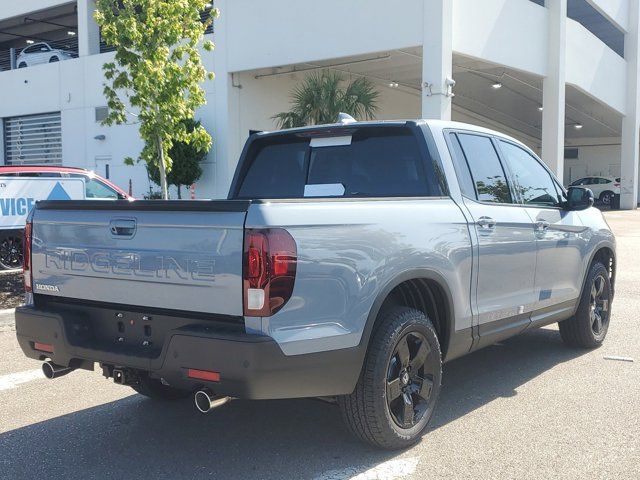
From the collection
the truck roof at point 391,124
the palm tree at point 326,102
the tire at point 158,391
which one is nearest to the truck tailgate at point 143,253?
the tire at point 158,391

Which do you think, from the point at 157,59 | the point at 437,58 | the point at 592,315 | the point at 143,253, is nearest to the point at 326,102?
the point at 437,58

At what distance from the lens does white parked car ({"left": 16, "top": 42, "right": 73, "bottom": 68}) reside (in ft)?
84.5

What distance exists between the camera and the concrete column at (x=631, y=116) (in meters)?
31.3

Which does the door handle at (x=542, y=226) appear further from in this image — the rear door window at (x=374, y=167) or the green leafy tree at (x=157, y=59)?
the green leafy tree at (x=157, y=59)

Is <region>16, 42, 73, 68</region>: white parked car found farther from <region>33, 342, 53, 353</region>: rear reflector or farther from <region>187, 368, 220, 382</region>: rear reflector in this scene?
<region>187, 368, 220, 382</region>: rear reflector

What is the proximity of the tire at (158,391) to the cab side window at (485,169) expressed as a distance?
2.52 m

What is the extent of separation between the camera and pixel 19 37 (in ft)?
102

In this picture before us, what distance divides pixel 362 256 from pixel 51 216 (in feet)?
6.20

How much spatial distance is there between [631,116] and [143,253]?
32.4 m

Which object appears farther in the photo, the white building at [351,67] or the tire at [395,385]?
the white building at [351,67]

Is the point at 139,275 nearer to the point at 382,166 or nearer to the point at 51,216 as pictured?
the point at 51,216

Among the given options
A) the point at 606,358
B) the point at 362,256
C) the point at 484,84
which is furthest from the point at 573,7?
the point at 362,256

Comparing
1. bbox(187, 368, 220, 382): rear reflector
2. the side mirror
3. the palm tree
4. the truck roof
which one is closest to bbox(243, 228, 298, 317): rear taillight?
bbox(187, 368, 220, 382): rear reflector

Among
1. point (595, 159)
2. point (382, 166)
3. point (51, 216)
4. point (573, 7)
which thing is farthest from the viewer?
point (595, 159)
